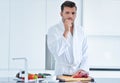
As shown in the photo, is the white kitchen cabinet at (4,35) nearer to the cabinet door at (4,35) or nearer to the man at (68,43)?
the cabinet door at (4,35)

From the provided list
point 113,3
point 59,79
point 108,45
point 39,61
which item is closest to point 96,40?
point 108,45

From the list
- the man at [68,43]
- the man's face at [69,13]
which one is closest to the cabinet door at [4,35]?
the man at [68,43]

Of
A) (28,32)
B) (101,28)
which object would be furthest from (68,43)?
(101,28)

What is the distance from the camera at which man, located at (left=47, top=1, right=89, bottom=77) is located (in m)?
2.27

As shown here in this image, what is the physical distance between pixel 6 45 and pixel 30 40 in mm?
282

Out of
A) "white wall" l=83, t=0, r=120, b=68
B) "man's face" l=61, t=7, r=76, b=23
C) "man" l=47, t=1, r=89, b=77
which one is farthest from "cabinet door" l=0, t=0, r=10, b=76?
"man's face" l=61, t=7, r=76, b=23

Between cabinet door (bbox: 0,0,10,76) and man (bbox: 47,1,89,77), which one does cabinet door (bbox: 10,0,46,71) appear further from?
man (bbox: 47,1,89,77)

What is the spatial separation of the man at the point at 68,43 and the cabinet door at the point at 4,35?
120 cm

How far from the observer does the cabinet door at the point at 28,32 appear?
3.49 m

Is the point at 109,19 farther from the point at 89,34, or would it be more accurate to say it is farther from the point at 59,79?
the point at 59,79

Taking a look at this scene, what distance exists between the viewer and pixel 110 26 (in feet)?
11.9

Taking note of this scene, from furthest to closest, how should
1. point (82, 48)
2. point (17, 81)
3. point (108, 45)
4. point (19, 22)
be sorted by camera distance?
point (108, 45), point (19, 22), point (82, 48), point (17, 81)

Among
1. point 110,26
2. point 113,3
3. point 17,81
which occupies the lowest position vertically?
point 17,81

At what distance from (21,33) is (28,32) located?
81 millimetres
